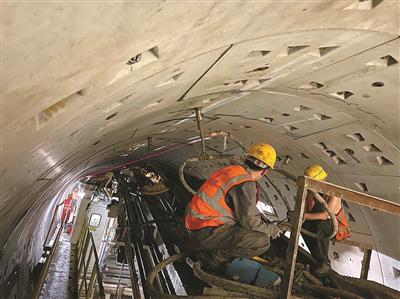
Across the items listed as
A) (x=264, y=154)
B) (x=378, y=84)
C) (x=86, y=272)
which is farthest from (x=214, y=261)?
(x=86, y=272)

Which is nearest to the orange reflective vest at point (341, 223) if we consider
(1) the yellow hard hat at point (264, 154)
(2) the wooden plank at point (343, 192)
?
(1) the yellow hard hat at point (264, 154)

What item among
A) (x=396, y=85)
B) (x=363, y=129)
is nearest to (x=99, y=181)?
(x=363, y=129)

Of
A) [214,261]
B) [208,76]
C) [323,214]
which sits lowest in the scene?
[214,261]

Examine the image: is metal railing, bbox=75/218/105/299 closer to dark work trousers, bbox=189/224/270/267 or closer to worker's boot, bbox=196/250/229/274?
worker's boot, bbox=196/250/229/274

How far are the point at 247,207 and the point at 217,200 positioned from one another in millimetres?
340

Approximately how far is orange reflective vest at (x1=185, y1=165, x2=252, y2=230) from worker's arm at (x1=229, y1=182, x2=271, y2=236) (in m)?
0.08

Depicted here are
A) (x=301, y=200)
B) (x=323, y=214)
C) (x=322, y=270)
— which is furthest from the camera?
(x=323, y=214)

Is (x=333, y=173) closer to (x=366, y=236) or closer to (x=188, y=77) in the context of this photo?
(x=366, y=236)

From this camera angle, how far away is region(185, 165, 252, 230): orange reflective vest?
3.67m

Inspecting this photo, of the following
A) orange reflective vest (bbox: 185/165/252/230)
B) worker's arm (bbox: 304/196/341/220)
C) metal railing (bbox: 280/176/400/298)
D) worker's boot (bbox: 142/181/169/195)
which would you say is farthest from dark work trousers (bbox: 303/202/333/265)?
worker's boot (bbox: 142/181/169/195)

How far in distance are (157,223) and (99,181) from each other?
22.1 ft

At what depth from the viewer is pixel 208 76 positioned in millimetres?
2992

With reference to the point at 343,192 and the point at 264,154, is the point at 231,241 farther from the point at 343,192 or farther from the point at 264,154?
the point at 343,192

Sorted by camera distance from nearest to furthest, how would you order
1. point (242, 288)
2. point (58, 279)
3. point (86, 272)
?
1. point (242, 288)
2. point (86, 272)
3. point (58, 279)
